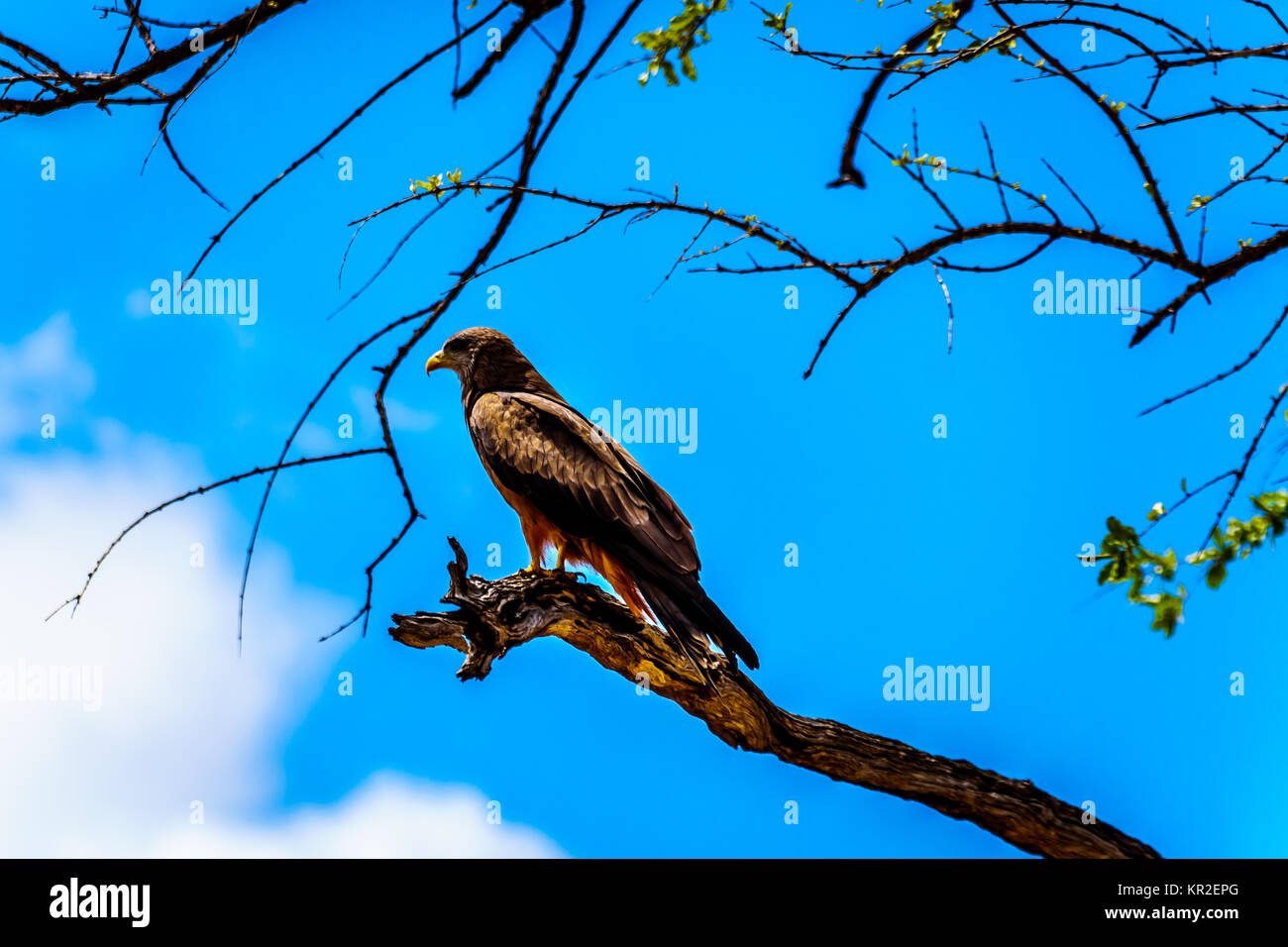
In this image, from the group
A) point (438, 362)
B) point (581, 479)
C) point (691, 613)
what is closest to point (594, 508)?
point (581, 479)

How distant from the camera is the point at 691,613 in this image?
3.98 m

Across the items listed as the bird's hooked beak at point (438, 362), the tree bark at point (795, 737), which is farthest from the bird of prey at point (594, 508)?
the bird's hooked beak at point (438, 362)

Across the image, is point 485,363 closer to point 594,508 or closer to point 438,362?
point 438,362

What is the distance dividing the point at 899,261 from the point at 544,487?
2.11 meters

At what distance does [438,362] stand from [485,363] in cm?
32

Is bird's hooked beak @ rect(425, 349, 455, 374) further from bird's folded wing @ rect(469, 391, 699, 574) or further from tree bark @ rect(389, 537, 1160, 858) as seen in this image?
tree bark @ rect(389, 537, 1160, 858)

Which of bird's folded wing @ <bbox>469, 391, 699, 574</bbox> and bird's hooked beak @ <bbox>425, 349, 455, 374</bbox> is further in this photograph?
bird's hooked beak @ <bbox>425, 349, 455, 374</bbox>

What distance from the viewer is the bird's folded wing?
4.21m

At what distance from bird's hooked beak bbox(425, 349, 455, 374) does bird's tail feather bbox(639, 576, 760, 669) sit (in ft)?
6.71

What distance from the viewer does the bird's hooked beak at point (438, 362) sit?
542 cm

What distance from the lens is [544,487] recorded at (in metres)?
4.48

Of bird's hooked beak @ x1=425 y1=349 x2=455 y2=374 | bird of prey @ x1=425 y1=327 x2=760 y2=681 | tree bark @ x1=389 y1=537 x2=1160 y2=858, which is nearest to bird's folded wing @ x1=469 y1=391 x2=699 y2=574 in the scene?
bird of prey @ x1=425 y1=327 x2=760 y2=681
